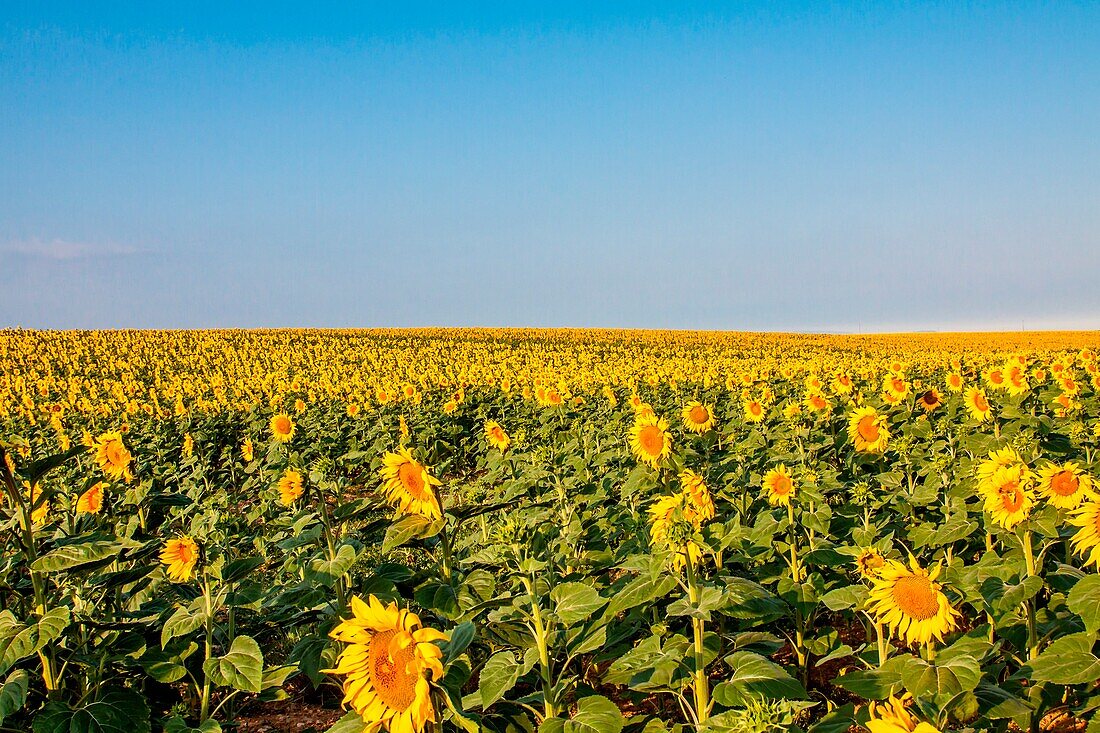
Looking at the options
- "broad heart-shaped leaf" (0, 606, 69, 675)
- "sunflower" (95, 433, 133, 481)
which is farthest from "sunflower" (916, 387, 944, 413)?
"broad heart-shaped leaf" (0, 606, 69, 675)

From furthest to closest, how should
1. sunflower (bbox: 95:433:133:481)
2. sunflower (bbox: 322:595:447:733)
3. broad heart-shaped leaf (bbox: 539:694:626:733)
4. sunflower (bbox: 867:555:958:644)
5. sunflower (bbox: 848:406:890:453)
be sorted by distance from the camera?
sunflower (bbox: 848:406:890:453) → sunflower (bbox: 95:433:133:481) → sunflower (bbox: 867:555:958:644) → broad heart-shaped leaf (bbox: 539:694:626:733) → sunflower (bbox: 322:595:447:733)

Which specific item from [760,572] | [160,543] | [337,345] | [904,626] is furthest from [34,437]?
[337,345]

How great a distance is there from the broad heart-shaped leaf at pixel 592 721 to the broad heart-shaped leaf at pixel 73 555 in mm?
1674

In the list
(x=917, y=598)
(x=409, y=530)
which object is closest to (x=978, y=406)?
(x=917, y=598)

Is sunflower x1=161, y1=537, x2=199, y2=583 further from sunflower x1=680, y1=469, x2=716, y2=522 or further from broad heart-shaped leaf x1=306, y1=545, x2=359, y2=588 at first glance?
sunflower x1=680, y1=469, x2=716, y2=522

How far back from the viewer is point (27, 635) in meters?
2.86

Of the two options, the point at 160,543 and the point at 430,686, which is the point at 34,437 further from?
the point at 430,686

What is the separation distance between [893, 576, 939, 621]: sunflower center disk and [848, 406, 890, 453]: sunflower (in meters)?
4.19

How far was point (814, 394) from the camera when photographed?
30.6 feet

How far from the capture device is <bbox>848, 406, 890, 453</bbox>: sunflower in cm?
711

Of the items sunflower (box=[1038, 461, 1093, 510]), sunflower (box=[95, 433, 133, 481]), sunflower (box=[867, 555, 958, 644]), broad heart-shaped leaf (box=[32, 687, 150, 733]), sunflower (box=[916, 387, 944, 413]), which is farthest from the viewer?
sunflower (box=[916, 387, 944, 413])

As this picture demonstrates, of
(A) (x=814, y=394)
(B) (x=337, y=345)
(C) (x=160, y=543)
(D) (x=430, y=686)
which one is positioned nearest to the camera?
(D) (x=430, y=686)

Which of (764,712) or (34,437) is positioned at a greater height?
(764,712)

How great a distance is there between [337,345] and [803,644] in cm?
4046
